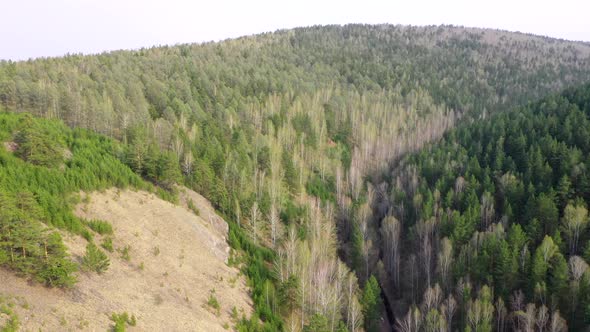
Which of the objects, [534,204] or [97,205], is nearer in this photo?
[97,205]

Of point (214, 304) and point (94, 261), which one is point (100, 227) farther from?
point (214, 304)

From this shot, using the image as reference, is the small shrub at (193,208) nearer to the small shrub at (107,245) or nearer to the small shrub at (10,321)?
the small shrub at (107,245)

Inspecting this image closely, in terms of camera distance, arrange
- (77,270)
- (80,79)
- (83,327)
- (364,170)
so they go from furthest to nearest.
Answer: (364,170)
(80,79)
(77,270)
(83,327)

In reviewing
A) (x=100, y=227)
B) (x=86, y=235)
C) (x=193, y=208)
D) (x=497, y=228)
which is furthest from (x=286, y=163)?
(x=86, y=235)

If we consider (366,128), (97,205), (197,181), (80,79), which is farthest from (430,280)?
(80,79)

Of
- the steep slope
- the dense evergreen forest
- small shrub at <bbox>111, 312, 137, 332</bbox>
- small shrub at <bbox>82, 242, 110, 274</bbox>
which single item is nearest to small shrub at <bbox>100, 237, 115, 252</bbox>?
the steep slope

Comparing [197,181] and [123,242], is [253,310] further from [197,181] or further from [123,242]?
[197,181]

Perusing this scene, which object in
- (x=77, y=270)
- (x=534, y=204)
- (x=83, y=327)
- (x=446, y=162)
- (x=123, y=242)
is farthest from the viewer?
(x=446, y=162)
